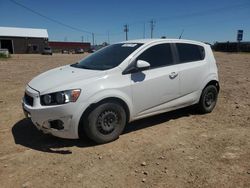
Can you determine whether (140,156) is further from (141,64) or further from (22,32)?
(22,32)

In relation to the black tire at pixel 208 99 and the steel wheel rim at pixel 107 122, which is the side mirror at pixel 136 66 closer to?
the steel wheel rim at pixel 107 122

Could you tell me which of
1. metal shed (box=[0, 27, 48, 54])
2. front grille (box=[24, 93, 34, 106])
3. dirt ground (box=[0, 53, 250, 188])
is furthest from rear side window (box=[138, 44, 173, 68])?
metal shed (box=[0, 27, 48, 54])

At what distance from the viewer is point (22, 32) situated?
67625mm

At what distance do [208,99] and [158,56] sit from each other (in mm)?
1768

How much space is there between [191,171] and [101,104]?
1669 millimetres

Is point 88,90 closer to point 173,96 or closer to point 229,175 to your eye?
point 173,96

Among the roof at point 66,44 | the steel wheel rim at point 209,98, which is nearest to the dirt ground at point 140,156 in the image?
the steel wheel rim at point 209,98

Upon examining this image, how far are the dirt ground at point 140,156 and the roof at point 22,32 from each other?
65.0 m

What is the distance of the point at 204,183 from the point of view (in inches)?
138

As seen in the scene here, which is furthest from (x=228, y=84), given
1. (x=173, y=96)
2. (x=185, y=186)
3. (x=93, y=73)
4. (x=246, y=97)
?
(x=185, y=186)

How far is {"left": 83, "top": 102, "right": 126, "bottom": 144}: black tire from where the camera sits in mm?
4440

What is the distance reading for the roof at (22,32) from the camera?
65.3m

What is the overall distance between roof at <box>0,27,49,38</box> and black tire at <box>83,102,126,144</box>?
A: 65624mm

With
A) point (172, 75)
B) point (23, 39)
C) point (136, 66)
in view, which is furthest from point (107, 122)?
point (23, 39)
